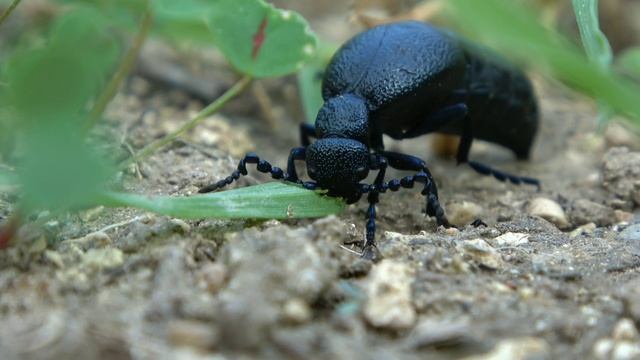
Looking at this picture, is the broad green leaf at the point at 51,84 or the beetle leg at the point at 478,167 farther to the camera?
the beetle leg at the point at 478,167

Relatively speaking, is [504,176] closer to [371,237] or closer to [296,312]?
[371,237]

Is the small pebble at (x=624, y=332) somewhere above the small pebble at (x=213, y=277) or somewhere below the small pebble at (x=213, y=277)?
below

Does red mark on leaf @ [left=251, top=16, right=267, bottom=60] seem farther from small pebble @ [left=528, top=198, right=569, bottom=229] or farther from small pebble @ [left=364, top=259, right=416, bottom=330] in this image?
small pebble @ [left=528, top=198, right=569, bottom=229]

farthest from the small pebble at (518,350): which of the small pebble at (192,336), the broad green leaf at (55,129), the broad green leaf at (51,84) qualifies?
the broad green leaf at (51,84)

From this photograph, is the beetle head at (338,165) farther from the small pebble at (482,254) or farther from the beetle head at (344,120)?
the small pebble at (482,254)

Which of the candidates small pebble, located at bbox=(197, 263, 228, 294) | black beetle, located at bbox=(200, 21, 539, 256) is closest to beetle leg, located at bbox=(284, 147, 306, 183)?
black beetle, located at bbox=(200, 21, 539, 256)

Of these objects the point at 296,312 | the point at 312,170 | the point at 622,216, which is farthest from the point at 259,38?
the point at 622,216
